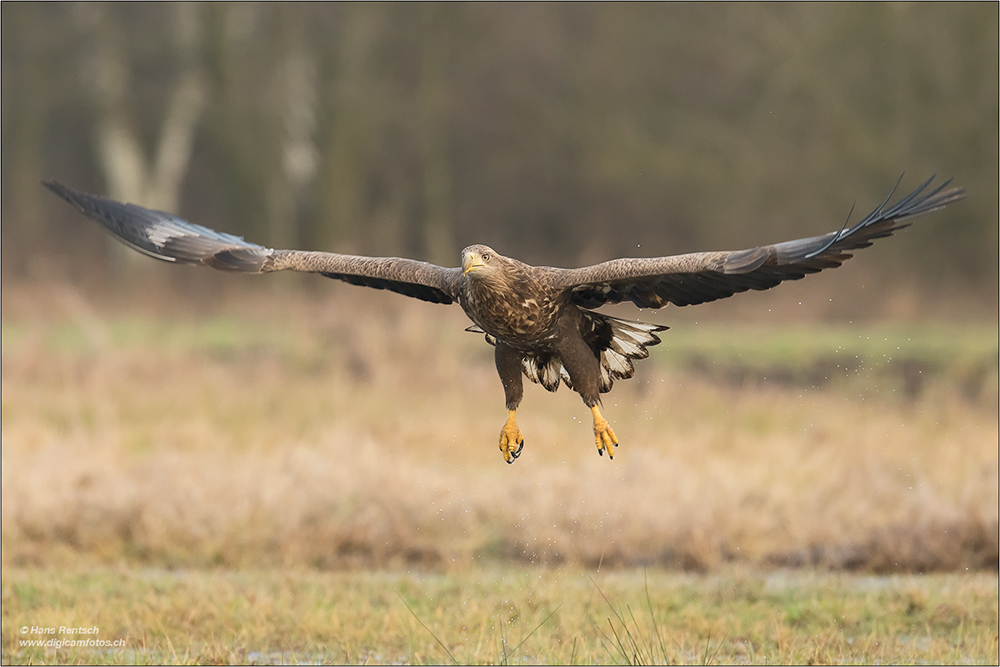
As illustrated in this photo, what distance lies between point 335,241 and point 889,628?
1557cm

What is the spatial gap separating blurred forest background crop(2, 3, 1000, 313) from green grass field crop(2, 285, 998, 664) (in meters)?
5.17

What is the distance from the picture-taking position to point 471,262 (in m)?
5.30

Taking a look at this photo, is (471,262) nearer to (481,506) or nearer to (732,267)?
(732,267)

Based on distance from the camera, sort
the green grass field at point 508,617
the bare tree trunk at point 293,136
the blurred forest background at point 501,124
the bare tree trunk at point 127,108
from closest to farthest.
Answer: the green grass field at point 508,617 < the blurred forest background at point 501,124 < the bare tree trunk at point 293,136 < the bare tree trunk at point 127,108

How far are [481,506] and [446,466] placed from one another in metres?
1.29

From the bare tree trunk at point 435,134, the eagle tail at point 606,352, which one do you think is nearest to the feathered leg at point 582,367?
the eagle tail at point 606,352

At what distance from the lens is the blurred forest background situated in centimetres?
1877

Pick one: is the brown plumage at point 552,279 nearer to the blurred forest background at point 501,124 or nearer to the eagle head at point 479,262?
the eagle head at point 479,262

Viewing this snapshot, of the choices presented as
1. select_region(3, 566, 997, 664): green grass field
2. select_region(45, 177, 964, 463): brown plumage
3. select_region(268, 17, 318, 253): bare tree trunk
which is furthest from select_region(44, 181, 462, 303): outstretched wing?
select_region(268, 17, 318, 253): bare tree trunk

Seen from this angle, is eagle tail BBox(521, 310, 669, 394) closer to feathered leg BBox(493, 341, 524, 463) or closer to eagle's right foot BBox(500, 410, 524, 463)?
feathered leg BBox(493, 341, 524, 463)

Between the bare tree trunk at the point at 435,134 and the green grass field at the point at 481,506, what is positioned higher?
the bare tree trunk at the point at 435,134

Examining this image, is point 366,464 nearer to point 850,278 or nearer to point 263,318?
point 263,318

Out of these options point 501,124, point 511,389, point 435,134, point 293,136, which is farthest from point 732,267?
point 501,124

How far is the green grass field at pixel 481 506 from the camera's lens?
6.89m
